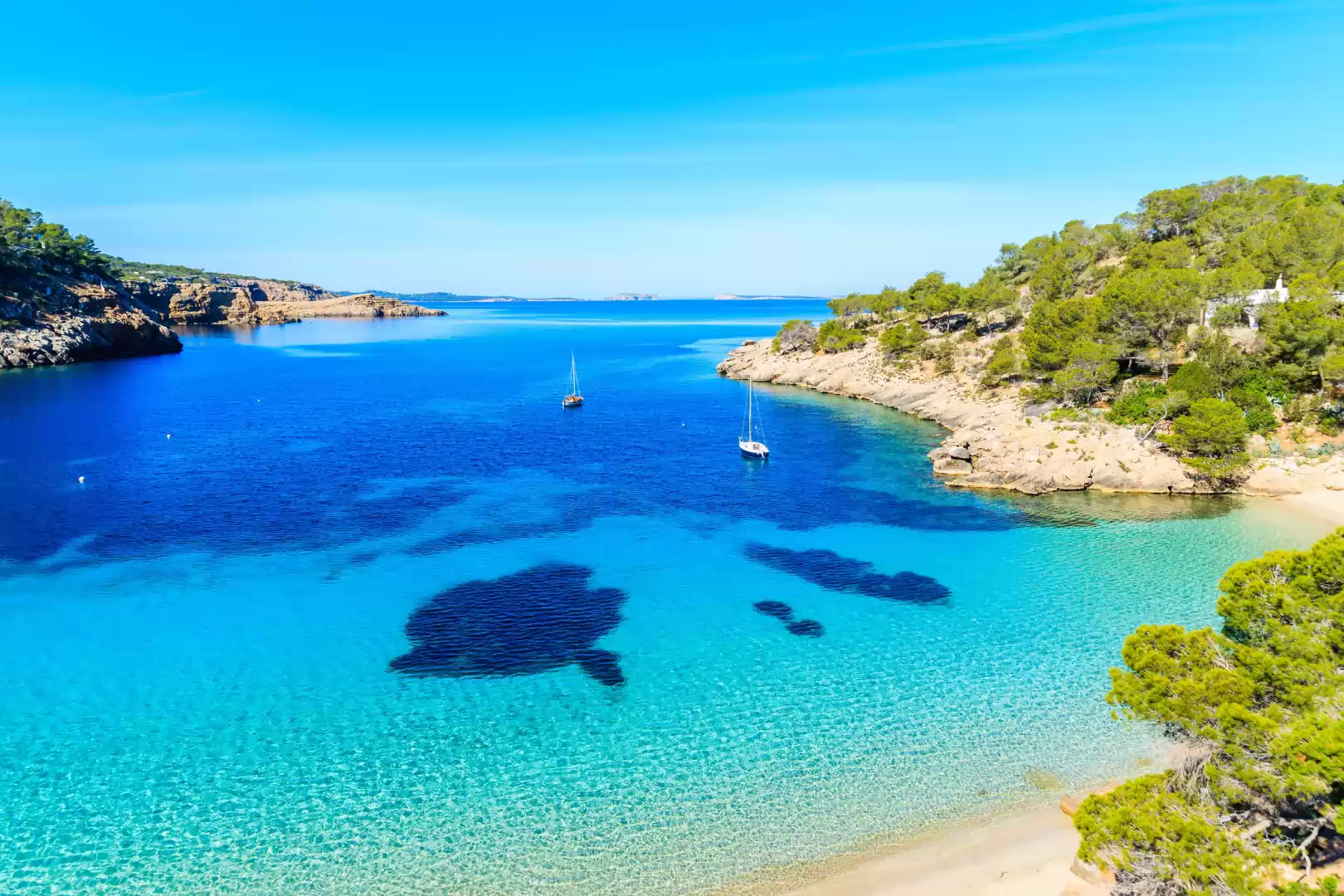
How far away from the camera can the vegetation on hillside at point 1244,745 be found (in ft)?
44.2

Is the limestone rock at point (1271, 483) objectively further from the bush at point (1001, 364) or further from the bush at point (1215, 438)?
the bush at point (1001, 364)

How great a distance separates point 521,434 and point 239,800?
52868 millimetres

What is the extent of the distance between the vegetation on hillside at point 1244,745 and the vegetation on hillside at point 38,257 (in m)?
160

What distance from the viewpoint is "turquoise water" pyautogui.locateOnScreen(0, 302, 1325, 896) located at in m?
19.8

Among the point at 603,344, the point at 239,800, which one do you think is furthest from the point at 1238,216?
the point at 603,344

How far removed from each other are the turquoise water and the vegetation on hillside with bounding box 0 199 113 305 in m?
87.3

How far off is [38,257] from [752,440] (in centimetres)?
13933

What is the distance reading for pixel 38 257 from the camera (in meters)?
128

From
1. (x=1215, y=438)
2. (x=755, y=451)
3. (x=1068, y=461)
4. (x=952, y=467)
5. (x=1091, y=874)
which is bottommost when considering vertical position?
(x=1091, y=874)

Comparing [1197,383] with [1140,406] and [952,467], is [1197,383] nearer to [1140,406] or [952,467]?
[1140,406]

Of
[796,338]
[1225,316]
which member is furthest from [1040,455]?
[796,338]

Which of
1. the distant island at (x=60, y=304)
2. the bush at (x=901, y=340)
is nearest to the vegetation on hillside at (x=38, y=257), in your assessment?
the distant island at (x=60, y=304)

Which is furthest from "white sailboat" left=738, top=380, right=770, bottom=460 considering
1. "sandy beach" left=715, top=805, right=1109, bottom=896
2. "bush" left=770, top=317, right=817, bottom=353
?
"sandy beach" left=715, top=805, right=1109, bottom=896

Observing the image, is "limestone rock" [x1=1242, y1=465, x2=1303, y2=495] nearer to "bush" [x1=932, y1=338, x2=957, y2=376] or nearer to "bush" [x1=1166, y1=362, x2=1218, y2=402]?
"bush" [x1=1166, y1=362, x2=1218, y2=402]
